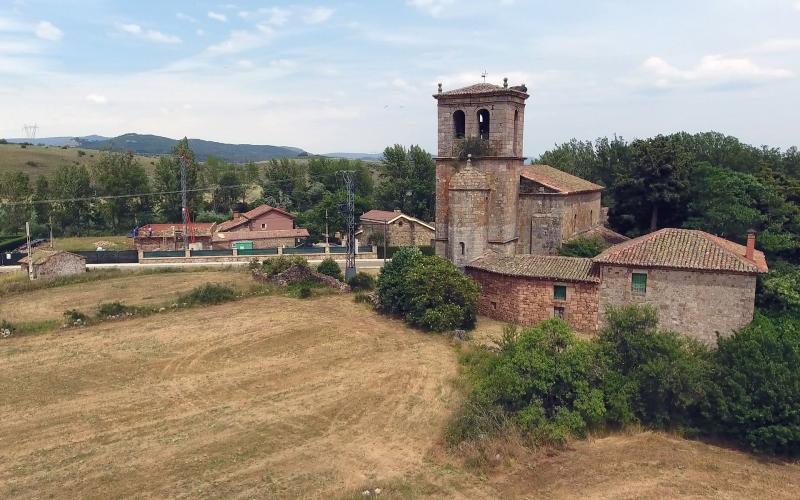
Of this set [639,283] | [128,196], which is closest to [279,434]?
[639,283]

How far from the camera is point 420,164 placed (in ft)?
206

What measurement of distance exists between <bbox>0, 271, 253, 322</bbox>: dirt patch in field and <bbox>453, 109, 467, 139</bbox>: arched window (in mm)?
15999

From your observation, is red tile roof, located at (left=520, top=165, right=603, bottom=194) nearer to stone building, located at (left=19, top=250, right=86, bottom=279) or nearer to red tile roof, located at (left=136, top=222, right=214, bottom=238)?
stone building, located at (left=19, top=250, right=86, bottom=279)

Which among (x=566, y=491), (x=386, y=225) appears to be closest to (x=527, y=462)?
(x=566, y=491)

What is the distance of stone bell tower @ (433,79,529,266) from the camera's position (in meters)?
29.2

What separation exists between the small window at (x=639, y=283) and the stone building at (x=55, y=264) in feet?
115

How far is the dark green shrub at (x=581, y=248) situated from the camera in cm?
3011

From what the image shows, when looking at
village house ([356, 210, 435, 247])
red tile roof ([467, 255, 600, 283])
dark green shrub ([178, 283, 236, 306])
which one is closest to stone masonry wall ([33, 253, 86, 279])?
dark green shrub ([178, 283, 236, 306])

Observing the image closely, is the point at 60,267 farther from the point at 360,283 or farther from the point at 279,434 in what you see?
the point at 279,434

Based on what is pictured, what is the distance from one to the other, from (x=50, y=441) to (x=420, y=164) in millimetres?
50396

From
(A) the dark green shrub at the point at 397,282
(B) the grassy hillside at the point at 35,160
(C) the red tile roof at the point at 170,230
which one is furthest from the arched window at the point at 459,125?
(B) the grassy hillside at the point at 35,160

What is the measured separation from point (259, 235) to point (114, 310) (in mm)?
25076

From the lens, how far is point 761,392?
48.0 feet

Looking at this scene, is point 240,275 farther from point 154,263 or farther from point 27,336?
point 27,336
